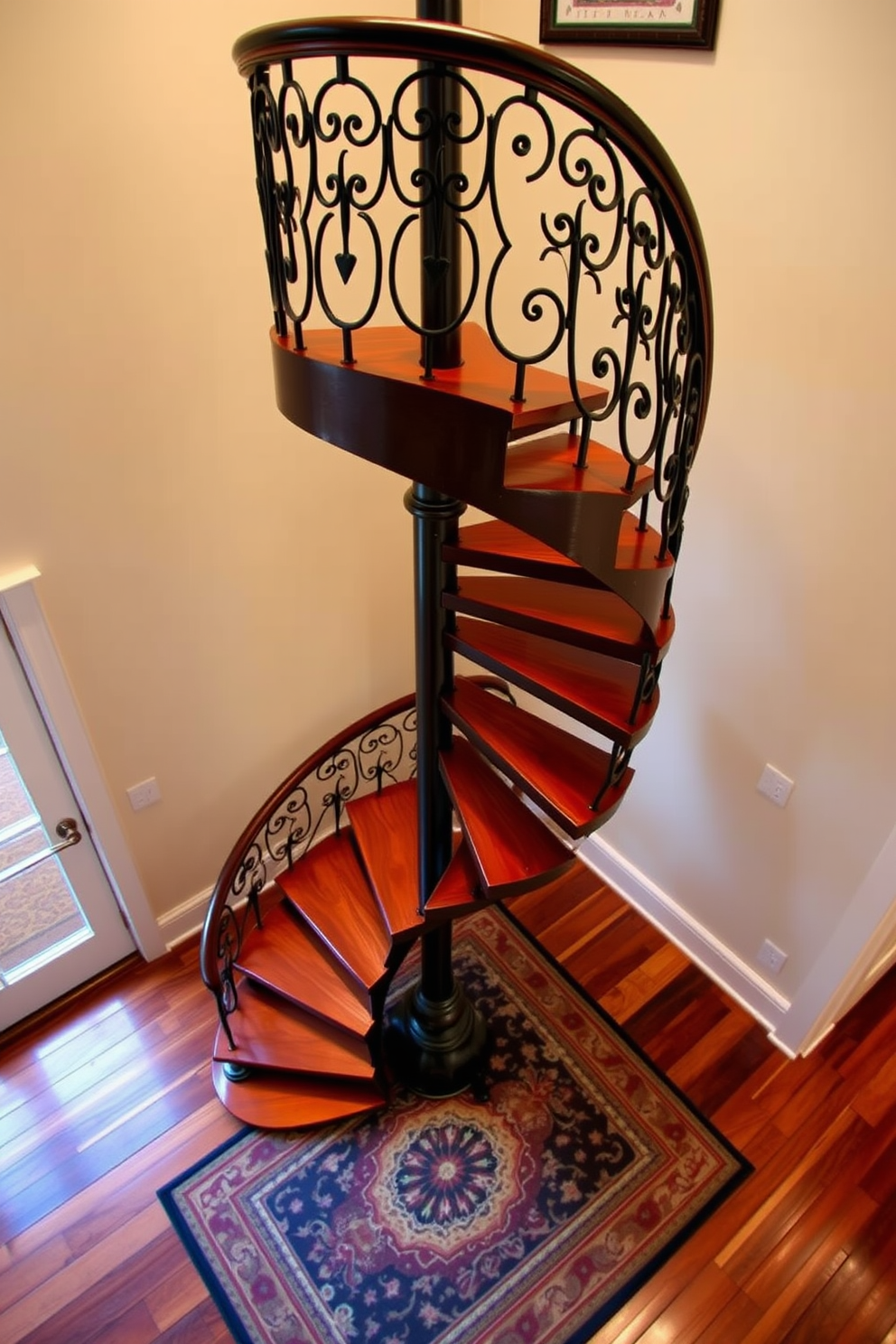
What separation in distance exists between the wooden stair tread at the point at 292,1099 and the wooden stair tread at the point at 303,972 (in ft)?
0.90

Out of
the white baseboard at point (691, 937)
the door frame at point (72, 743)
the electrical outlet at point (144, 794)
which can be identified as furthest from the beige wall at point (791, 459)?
the door frame at point (72, 743)

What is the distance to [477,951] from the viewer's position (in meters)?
3.30

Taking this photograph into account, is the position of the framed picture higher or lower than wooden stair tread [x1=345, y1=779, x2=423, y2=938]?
higher

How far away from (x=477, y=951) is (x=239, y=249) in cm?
270

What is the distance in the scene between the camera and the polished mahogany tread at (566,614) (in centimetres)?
193

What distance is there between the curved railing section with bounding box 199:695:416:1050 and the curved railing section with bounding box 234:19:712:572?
1.55 m

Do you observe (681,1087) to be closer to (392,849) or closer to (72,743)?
(392,849)

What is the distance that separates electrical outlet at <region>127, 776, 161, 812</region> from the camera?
2.91 metres

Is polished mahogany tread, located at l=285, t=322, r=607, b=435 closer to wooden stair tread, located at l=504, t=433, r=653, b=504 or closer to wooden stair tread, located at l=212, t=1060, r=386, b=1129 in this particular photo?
wooden stair tread, located at l=504, t=433, r=653, b=504

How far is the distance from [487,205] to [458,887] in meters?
2.33

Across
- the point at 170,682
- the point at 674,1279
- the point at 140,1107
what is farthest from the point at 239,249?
the point at 674,1279

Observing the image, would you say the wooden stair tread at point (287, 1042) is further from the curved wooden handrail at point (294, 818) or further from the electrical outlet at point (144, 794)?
the electrical outlet at point (144, 794)

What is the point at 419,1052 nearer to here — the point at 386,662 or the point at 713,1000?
the point at 713,1000

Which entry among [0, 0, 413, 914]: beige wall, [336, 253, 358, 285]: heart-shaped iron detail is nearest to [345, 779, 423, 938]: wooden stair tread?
[0, 0, 413, 914]: beige wall
